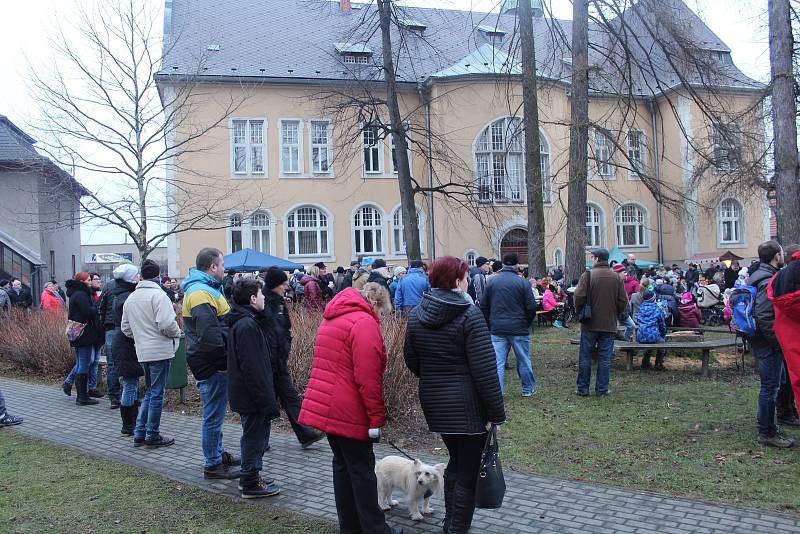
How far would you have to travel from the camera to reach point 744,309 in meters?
6.54

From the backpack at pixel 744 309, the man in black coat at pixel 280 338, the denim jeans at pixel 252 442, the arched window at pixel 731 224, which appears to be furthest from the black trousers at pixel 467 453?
the arched window at pixel 731 224

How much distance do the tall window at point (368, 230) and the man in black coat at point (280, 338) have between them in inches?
967

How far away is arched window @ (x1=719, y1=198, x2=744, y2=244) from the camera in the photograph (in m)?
35.5

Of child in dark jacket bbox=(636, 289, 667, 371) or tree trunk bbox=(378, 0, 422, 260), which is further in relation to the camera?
tree trunk bbox=(378, 0, 422, 260)

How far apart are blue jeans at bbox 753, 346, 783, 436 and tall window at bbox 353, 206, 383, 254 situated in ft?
83.3

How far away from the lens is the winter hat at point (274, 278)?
582 centimetres

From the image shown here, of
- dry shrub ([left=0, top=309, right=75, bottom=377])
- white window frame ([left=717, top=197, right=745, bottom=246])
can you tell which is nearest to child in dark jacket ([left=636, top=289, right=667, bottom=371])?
dry shrub ([left=0, top=309, right=75, bottom=377])

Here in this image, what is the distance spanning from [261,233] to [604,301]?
23605 mm

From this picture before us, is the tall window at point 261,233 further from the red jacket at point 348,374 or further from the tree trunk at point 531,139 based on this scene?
the red jacket at point 348,374

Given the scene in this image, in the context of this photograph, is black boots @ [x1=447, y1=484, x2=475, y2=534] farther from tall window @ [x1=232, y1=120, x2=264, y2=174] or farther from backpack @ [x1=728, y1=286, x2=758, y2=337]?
tall window @ [x1=232, y1=120, x2=264, y2=174]

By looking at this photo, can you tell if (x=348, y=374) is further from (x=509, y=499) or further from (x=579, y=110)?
(x=579, y=110)

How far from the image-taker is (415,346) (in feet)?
13.7

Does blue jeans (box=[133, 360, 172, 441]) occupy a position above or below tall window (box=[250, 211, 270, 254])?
below

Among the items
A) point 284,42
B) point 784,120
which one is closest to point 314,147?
point 284,42
